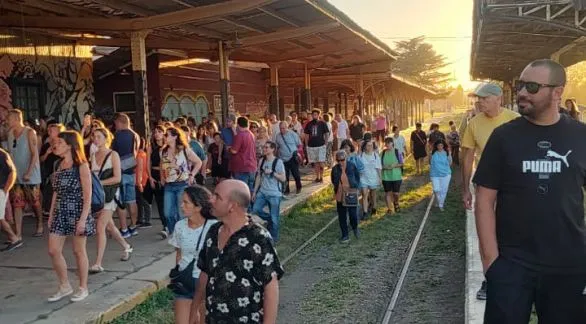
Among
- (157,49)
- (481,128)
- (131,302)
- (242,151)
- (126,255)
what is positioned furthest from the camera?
(157,49)

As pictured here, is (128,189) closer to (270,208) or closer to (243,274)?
(270,208)

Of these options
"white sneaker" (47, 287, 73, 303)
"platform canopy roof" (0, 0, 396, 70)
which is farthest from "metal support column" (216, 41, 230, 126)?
"white sneaker" (47, 287, 73, 303)

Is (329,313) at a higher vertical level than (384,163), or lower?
lower

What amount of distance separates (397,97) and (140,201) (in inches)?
1659

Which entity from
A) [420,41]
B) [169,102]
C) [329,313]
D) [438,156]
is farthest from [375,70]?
[420,41]

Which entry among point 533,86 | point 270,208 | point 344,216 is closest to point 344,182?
point 344,216

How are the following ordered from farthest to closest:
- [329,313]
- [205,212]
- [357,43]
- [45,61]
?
[357,43], [45,61], [329,313], [205,212]

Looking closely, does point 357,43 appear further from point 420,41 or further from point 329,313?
point 420,41

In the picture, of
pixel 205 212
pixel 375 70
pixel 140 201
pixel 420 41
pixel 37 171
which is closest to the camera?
pixel 205 212

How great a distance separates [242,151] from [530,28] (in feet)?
37.8

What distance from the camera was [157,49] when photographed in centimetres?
1831

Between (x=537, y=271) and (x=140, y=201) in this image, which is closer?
(x=537, y=271)

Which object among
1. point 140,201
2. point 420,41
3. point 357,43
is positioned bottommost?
point 140,201

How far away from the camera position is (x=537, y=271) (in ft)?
10.2
